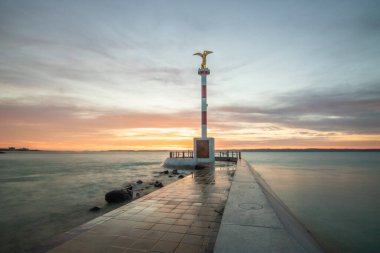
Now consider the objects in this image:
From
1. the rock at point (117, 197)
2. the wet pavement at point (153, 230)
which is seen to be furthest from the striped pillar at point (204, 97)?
the wet pavement at point (153, 230)

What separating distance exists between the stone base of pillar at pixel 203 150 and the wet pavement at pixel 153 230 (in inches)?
769

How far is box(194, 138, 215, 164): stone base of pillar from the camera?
27141 mm

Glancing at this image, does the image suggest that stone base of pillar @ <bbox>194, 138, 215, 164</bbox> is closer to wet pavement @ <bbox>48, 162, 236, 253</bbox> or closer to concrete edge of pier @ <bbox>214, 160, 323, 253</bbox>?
wet pavement @ <bbox>48, 162, 236, 253</bbox>

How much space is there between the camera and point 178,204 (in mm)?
7410

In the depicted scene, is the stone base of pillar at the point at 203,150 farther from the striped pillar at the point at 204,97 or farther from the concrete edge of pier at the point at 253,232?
the concrete edge of pier at the point at 253,232

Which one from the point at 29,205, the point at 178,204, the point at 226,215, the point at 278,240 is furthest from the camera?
the point at 29,205

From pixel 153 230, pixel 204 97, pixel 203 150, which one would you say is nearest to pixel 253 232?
pixel 153 230

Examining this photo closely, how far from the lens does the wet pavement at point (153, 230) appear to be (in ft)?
13.5

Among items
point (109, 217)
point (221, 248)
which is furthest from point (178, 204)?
point (221, 248)

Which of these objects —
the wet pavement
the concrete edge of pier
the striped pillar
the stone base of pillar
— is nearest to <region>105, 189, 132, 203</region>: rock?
the wet pavement

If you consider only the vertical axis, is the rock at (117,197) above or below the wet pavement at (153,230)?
below

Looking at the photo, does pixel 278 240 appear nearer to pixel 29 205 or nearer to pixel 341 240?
pixel 341 240

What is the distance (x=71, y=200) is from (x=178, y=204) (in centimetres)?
992

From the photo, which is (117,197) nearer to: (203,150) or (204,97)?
(203,150)
